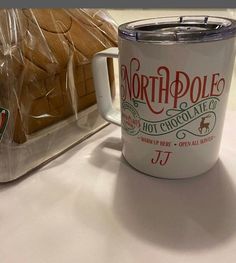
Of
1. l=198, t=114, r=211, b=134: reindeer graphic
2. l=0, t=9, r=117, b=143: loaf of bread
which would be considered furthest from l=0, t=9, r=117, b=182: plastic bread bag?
l=198, t=114, r=211, b=134: reindeer graphic

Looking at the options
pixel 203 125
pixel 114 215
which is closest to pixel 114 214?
pixel 114 215

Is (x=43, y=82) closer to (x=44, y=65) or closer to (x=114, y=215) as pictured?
(x=44, y=65)

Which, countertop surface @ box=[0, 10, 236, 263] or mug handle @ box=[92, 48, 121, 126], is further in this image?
mug handle @ box=[92, 48, 121, 126]

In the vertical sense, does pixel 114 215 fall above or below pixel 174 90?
below

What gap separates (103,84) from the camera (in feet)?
1.20

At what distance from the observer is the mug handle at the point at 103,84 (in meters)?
0.34

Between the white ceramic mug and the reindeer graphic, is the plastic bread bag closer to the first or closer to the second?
the white ceramic mug

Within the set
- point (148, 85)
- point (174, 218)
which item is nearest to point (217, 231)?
point (174, 218)

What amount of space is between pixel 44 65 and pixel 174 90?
0.45 feet

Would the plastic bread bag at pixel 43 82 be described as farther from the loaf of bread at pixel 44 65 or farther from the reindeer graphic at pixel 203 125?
the reindeer graphic at pixel 203 125

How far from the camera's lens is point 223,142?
→ 0.38 m

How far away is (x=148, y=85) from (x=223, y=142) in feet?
0.54

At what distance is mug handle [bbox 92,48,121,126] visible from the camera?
0.34 meters

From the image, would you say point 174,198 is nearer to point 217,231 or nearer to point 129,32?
point 217,231
